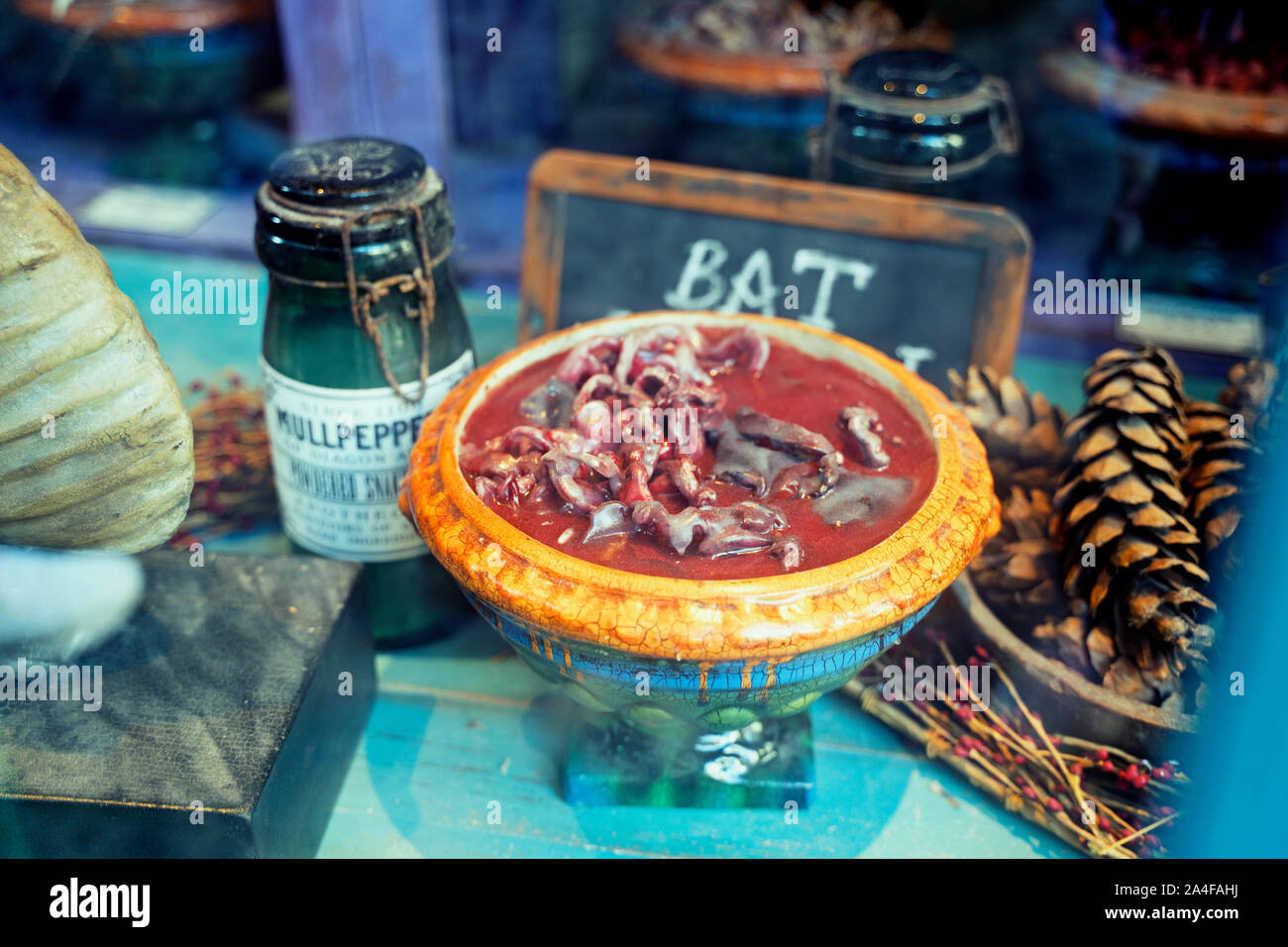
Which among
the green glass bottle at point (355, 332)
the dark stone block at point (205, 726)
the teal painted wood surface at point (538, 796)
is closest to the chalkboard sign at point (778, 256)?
the green glass bottle at point (355, 332)

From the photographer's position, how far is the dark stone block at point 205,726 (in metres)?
1.29

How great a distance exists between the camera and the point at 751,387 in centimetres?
156

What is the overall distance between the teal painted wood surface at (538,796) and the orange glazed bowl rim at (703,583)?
0.47 metres

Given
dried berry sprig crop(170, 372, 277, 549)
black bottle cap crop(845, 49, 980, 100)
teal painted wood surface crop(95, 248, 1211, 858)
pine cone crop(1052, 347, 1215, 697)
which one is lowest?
teal painted wood surface crop(95, 248, 1211, 858)

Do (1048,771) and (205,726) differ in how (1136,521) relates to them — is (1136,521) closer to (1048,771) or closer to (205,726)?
(1048,771)

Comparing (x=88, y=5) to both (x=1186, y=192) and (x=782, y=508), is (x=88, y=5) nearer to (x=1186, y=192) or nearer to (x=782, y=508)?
(x=782, y=508)

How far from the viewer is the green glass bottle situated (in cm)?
153

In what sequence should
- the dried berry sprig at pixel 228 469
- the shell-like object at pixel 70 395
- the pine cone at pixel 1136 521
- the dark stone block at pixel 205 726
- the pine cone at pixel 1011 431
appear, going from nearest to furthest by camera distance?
the shell-like object at pixel 70 395, the dark stone block at pixel 205 726, the pine cone at pixel 1136 521, the pine cone at pixel 1011 431, the dried berry sprig at pixel 228 469

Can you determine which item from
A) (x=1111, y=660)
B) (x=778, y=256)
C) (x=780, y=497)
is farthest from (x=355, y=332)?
(x=1111, y=660)

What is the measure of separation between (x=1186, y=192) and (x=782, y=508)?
1620mm

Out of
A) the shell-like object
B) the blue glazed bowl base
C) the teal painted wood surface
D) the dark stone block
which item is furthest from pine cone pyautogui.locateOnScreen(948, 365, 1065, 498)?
the shell-like object

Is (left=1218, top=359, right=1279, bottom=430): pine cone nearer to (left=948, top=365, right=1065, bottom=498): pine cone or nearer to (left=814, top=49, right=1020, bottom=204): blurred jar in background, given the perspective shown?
(left=948, top=365, right=1065, bottom=498): pine cone

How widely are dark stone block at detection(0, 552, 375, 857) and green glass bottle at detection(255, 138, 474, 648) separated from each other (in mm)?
122

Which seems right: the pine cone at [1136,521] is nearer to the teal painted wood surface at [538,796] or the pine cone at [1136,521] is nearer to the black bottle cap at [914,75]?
the teal painted wood surface at [538,796]
